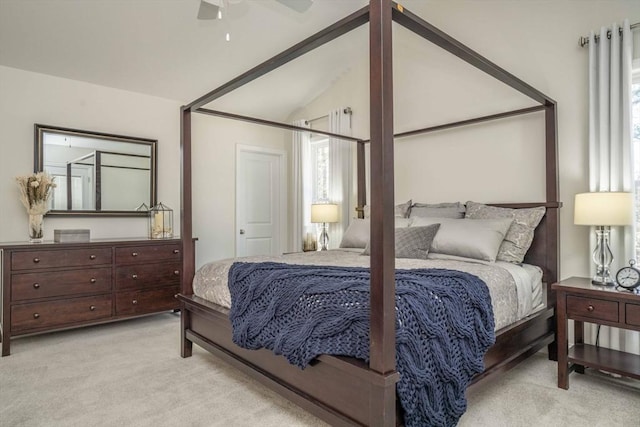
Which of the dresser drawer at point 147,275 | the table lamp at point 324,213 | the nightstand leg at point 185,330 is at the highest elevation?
the table lamp at point 324,213

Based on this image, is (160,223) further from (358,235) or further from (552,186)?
(552,186)

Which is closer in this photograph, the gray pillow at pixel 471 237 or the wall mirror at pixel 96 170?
the gray pillow at pixel 471 237

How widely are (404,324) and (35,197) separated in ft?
11.6

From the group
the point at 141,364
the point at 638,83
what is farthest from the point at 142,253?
the point at 638,83

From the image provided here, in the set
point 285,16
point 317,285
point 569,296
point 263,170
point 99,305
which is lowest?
point 99,305

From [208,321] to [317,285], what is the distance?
1170 mm

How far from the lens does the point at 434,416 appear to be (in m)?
1.55

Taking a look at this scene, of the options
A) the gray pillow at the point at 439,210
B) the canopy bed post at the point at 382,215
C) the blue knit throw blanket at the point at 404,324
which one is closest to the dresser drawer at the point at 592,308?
the blue knit throw blanket at the point at 404,324

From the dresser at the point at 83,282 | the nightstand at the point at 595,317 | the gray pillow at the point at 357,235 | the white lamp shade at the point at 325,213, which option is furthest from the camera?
the white lamp shade at the point at 325,213

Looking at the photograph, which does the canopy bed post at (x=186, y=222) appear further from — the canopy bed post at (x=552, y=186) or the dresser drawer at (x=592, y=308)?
the canopy bed post at (x=552, y=186)

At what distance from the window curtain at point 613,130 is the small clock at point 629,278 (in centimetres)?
48

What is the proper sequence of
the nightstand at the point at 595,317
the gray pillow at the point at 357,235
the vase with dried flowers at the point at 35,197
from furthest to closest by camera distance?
the gray pillow at the point at 357,235 < the vase with dried flowers at the point at 35,197 < the nightstand at the point at 595,317

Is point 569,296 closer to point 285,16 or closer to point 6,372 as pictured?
point 285,16

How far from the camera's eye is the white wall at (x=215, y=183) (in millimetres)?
4855
